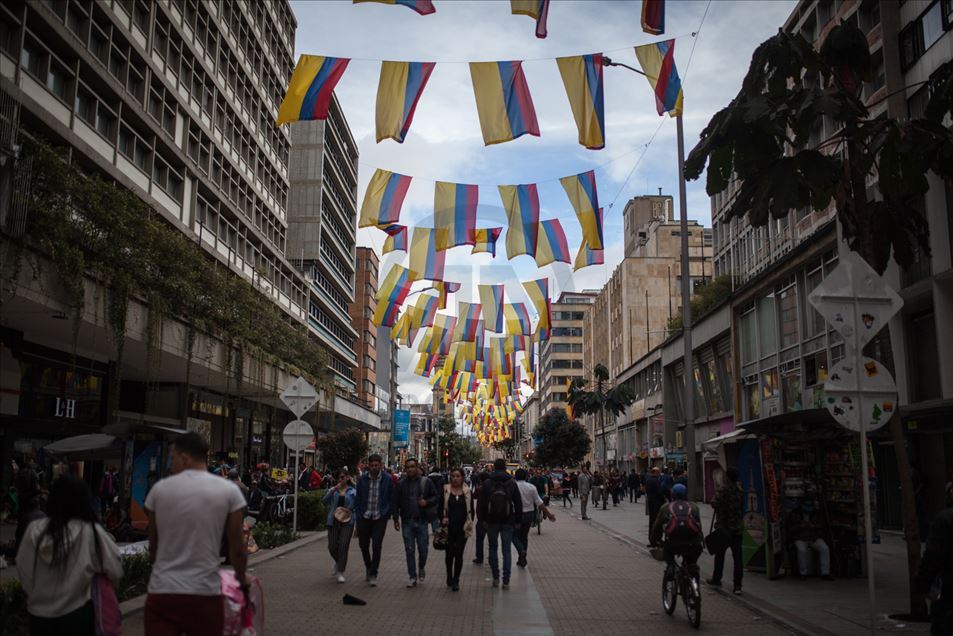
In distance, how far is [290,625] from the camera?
9.12 m

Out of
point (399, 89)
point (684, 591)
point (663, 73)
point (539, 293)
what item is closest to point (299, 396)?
point (399, 89)

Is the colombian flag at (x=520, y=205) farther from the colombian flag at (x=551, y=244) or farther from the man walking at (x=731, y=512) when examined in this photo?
the man walking at (x=731, y=512)

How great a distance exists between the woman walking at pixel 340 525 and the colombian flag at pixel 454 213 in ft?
30.3

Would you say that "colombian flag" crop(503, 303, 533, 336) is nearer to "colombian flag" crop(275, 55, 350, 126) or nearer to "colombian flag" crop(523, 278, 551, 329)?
"colombian flag" crop(523, 278, 551, 329)

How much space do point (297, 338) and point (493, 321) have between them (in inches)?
352

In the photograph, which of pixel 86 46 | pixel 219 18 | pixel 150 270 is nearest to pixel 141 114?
pixel 86 46

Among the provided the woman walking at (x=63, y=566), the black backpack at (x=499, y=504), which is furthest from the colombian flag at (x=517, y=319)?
the woman walking at (x=63, y=566)

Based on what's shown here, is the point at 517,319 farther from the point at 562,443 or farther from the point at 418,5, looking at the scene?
the point at 562,443

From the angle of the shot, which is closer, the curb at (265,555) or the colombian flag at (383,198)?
the curb at (265,555)

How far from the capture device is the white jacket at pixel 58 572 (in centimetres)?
486

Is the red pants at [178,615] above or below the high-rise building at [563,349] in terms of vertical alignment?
below

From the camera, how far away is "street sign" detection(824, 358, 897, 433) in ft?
27.4

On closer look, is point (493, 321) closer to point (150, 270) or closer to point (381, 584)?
point (150, 270)

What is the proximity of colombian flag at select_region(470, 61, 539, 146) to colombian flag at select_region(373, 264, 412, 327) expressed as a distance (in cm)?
1475
